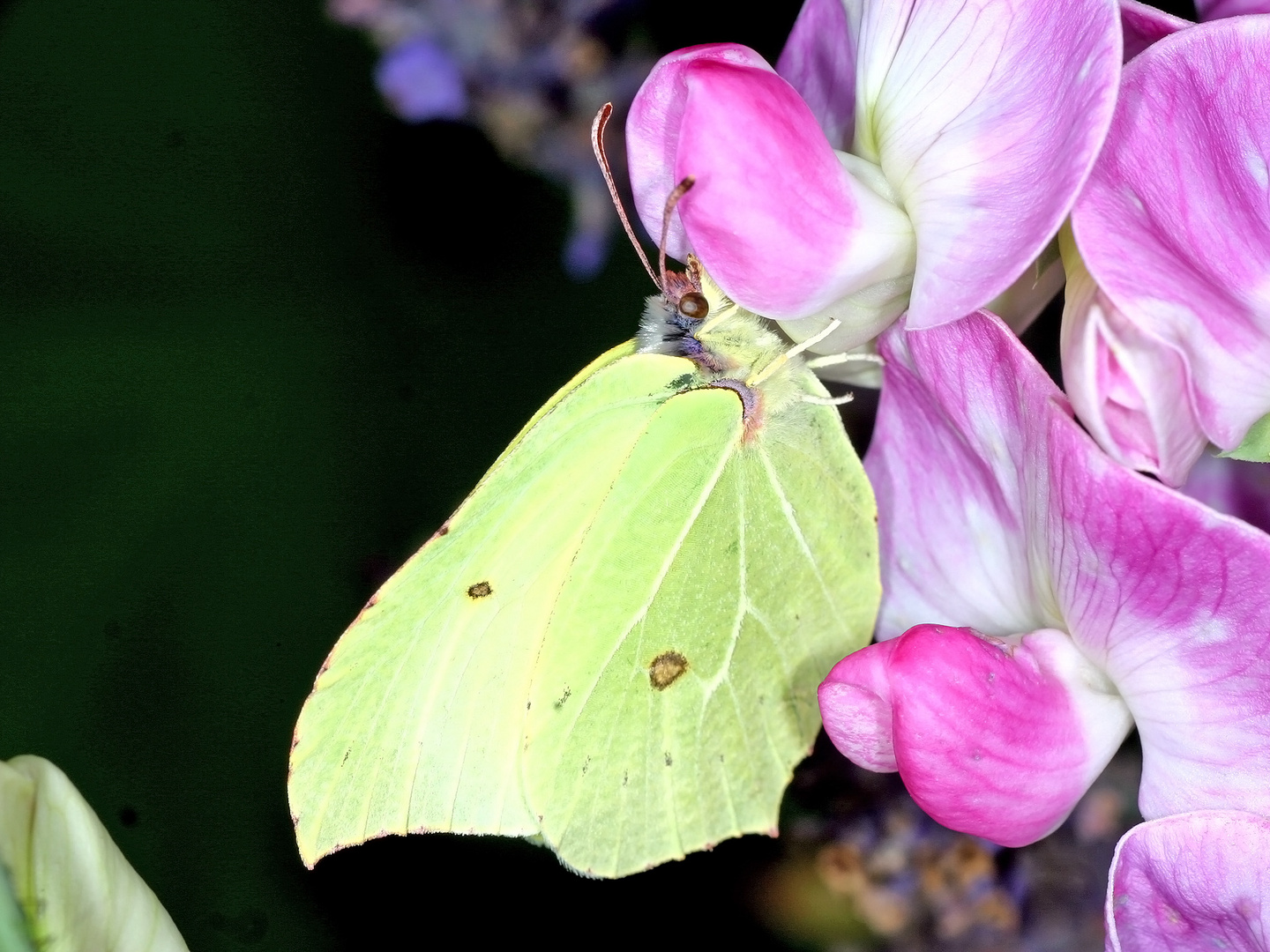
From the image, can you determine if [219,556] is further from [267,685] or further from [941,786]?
[941,786]

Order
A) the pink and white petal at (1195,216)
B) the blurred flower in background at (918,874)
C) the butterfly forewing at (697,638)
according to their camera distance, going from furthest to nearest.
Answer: the blurred flower in background at (918,874) → the butterfly forewing at (697,638) → the pink and white petal at (1195,216)

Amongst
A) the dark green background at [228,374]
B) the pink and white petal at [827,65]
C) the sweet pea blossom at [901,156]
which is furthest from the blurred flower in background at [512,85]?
the sweet pea blossom at [901,156]

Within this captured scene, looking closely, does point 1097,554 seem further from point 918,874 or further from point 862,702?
point 918,874

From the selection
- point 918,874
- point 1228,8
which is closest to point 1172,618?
point 1228,8

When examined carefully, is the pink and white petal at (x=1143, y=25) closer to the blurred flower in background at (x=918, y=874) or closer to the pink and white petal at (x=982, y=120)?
the pink and white petal at (x=982, y=120)

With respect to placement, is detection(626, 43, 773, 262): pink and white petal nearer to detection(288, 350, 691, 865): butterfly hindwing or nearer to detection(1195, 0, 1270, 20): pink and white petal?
detection(288, 350, 691, 865): butterfly hindwing

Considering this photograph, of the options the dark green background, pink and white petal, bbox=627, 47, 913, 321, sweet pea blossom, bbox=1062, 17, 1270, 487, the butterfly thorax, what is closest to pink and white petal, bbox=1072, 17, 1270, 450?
sweet pea blossom, bbox=1062, 17, 1270, 487
